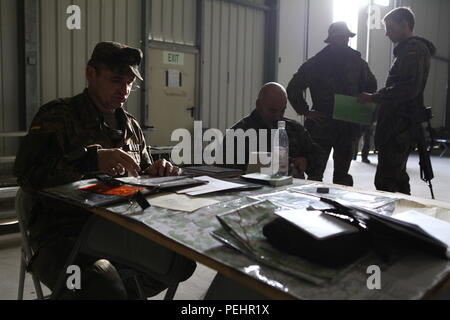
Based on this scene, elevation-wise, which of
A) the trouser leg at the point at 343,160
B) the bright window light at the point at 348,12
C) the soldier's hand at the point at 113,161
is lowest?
the trouser leg at the point at 343,160

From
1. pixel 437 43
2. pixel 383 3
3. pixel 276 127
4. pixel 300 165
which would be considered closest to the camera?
pixel 300 165

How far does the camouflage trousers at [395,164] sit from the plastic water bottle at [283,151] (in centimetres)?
96

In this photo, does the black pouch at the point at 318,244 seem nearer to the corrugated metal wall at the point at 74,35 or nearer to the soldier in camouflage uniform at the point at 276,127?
the soldier in camouflage uniform at the point at 276,127

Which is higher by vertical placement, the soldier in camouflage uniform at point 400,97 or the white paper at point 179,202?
the soldier in camouflage uniform at point 400,97

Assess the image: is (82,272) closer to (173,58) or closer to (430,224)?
(430,224)

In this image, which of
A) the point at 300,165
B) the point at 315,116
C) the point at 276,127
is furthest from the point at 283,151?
the point at 315,116

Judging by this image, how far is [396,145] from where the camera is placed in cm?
313

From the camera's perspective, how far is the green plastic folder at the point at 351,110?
3158 millimetres

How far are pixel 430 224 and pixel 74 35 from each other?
4.72m

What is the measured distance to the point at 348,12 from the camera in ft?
28.2

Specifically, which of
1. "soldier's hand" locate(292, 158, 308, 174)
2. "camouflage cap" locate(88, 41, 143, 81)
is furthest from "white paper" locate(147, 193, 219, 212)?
"soldier's hand" locate(292, 158, 308, 174)

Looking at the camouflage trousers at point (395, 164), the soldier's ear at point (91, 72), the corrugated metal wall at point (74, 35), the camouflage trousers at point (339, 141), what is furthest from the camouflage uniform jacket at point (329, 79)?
the corrugated metal wall at point (74, 35)

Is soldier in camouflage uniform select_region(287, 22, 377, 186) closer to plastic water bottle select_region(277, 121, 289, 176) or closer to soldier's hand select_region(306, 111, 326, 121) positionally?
soldier's hand select_region(306, 111, 326, 121)

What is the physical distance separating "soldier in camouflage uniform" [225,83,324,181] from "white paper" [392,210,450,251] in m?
1.51
